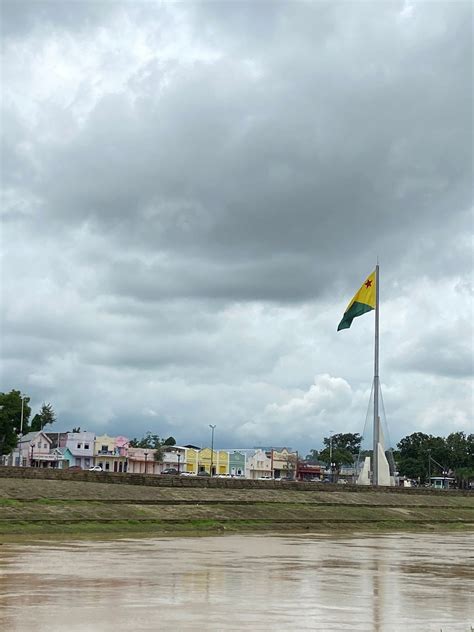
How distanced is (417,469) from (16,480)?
12392cm

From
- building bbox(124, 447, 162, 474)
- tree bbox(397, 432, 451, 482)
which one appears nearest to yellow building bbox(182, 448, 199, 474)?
building bbox(124, 447, 162, 474)

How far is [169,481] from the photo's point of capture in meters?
44.5

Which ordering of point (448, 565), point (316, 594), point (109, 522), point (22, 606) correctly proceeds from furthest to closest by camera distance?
point (109, 522) < point (448, 565) < point (316, 594) < point (22, 606)

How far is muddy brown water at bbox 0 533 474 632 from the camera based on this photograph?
12.7m

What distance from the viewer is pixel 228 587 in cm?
1681

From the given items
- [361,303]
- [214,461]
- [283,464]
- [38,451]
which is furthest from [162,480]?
[283,464]

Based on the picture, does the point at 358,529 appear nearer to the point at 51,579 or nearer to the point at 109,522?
the point at 109,522

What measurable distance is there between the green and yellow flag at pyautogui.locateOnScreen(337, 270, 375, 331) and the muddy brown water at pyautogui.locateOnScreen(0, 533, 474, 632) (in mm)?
28906

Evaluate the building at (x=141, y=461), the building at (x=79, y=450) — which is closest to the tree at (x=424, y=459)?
the building at (x=141, y=461)

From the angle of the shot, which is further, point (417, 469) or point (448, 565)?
point (417, 469)

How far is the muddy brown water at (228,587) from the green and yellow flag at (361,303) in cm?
2891

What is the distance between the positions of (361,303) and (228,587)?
40.5m

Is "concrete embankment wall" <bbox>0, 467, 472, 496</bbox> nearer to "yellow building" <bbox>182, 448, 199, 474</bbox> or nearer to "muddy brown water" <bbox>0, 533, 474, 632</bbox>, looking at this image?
"muddy brown water" <bbox>0, 533, 474, 632</bbox>

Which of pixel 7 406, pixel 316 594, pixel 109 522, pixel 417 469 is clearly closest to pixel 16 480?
pixel 109 522
